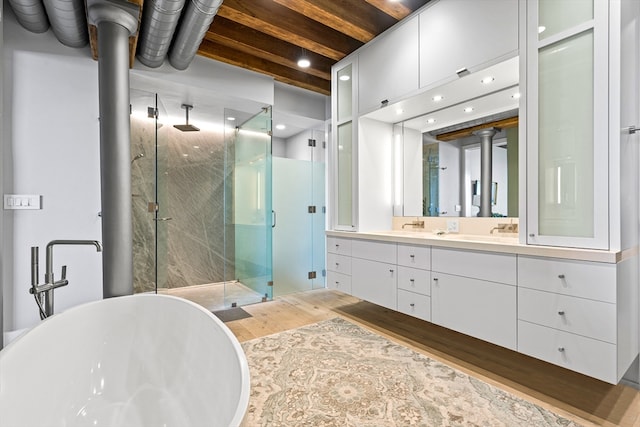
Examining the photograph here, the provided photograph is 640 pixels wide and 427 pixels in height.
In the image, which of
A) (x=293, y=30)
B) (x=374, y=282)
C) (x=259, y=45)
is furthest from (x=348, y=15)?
(x=374, y=282)

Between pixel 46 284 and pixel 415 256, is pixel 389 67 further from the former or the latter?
pixel 46 284

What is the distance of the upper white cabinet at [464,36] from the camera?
2.01 metres

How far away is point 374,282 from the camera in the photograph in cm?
292

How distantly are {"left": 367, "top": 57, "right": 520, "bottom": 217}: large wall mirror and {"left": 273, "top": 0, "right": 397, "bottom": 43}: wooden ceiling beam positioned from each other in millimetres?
712

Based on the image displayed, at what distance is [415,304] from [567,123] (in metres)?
1.56

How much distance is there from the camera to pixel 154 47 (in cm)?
256

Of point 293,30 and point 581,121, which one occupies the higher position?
point 293,30

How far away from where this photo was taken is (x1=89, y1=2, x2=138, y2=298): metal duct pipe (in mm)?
2084

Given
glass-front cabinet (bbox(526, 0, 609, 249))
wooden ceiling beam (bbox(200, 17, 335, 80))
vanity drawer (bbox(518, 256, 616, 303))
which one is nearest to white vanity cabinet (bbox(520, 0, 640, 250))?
glass-front cabinet (bbox(526, 0, 609, 249))

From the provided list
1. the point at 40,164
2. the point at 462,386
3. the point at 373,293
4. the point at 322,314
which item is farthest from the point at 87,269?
the point at 462,386

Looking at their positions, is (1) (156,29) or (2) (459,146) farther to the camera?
(2) (459,146)

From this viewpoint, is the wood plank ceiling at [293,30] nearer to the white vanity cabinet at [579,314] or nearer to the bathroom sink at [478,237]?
the bathroom sink at [478,237]

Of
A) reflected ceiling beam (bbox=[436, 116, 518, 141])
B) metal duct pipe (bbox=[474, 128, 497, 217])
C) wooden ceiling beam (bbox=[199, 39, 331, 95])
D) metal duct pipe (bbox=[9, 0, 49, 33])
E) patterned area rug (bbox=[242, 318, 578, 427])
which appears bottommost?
patterned area rug (bbox=[242, 318, 578, 427])

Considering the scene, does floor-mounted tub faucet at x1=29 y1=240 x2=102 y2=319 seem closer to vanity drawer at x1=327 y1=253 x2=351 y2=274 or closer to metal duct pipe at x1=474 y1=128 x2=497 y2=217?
vanity drawer at x1=327 y1=253 x2=351 y2=274
